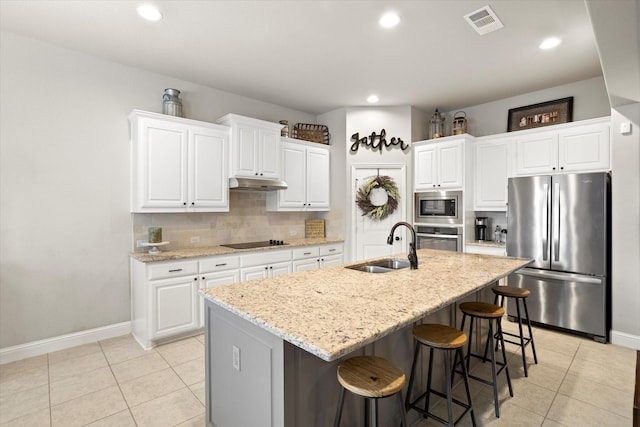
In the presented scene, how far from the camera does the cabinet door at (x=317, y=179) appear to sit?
16.0 ft

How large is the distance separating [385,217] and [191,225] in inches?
109

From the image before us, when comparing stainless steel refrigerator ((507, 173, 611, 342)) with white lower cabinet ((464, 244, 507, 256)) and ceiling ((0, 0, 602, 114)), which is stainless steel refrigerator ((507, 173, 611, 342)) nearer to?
white lower cabinet ((464, 244, 507, 256))

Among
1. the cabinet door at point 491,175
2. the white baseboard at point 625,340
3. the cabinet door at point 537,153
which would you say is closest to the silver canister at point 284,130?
the cabinet door at point 491,175

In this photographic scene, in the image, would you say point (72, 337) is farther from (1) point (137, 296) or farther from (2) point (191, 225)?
(2) point (191, 225)

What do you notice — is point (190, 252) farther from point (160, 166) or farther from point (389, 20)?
point (389, 20)

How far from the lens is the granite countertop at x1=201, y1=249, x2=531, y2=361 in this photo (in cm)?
120

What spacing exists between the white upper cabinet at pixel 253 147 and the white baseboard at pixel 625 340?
4.10m

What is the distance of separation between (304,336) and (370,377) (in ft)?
1.44

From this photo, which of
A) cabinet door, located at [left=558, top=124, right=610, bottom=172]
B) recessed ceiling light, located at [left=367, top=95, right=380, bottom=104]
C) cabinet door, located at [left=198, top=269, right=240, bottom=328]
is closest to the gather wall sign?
recessed ceiling light, located at [left=367, top=95, right=380, bottom=104]

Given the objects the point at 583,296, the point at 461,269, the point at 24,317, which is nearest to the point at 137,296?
the point at 24,317

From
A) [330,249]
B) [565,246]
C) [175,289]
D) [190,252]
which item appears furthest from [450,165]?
[175,289]

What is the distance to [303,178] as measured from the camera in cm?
480

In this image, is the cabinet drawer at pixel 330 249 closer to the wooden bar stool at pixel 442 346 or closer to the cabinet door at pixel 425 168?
the cabinet door at pixel 425 168

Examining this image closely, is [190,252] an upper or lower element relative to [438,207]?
lower
